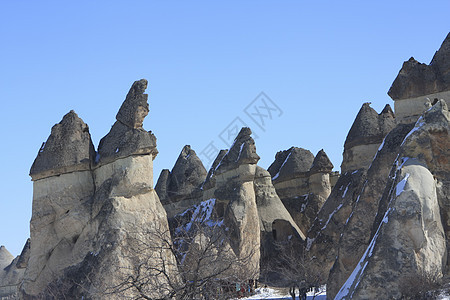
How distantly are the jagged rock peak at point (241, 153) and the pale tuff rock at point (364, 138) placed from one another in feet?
10.3

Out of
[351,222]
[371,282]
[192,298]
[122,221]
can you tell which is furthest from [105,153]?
[371,282]

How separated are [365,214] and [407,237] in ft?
13.2

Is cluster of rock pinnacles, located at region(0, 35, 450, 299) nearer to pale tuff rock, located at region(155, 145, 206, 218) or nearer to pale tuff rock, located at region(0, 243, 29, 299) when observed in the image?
pale tuff rock, located at region(155, 145, 206, 218)

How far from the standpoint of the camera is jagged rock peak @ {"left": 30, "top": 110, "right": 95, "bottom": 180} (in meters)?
18.4

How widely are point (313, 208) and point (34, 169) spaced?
14.0 meters

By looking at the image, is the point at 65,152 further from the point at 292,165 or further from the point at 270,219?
the point at 292,165

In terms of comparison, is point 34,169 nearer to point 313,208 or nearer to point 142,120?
point 142,120

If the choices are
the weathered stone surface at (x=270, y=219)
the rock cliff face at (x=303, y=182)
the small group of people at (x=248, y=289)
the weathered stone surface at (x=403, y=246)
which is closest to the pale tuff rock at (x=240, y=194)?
the small group of people at (x=248, y=289)

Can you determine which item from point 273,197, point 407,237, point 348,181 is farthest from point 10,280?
point 407,237

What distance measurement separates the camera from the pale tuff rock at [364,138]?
2444 centimetres

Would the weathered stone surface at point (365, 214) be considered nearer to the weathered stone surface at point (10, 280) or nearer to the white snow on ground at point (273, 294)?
the white snow on ground at point (273, 294)

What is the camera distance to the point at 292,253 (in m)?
25.2

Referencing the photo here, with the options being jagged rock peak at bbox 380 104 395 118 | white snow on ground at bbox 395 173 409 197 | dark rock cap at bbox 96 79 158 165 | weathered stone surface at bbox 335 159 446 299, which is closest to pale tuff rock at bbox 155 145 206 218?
jagged rock peak at bbox 380 104 395 118

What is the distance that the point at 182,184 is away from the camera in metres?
30.8
